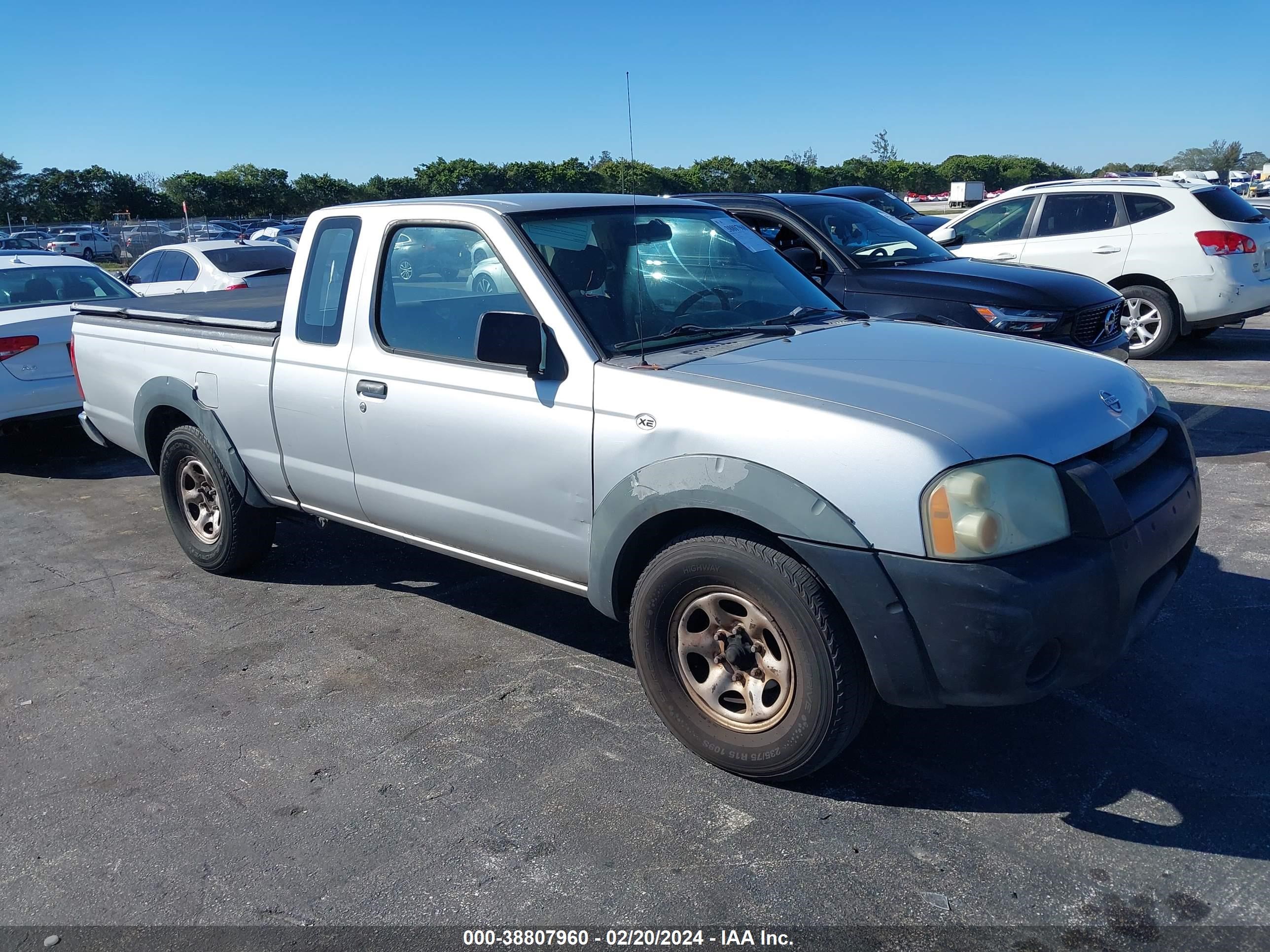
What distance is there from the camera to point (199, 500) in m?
5.68

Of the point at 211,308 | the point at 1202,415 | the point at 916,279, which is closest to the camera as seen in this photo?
the point at 211,308

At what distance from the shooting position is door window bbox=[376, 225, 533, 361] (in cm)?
413

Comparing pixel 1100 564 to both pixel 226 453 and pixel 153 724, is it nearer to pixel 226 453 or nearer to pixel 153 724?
pixel 153 724

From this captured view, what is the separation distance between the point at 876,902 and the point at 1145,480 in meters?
1.62

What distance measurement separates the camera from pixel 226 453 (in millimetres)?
5168

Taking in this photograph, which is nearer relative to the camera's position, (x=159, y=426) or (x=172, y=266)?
(x=159, y=426)

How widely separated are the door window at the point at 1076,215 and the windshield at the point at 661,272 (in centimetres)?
757

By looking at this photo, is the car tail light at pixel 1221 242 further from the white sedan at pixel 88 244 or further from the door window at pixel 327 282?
the white sedan at pixel 88 244

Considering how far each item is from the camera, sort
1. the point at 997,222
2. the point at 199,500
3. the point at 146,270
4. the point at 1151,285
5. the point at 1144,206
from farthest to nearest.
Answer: the point at 146,270 < the point at 997,222 < the point at 1144,206 < the point at 1151,285 < the point at 199,500

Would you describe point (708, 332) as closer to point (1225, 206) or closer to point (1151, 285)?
point (1151, 285)

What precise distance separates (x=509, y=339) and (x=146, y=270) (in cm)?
1251

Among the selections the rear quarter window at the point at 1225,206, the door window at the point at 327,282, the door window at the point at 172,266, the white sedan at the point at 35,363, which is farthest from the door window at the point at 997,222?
the door window at the point at 172,266

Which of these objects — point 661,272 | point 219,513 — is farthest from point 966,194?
point 661,272

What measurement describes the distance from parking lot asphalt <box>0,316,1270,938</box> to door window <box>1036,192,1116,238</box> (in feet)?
21.9
